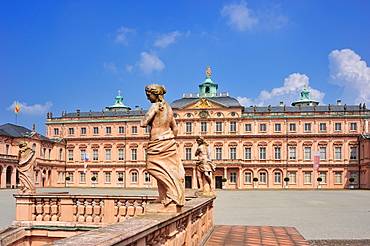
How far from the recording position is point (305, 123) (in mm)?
62406

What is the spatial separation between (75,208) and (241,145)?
5278 cm

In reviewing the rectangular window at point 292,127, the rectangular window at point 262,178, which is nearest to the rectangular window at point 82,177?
the rectangular window at point 262,178

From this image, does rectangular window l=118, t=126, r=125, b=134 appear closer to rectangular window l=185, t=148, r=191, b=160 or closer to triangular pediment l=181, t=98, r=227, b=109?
rectangular window l=185, t=148, r=191, b=160

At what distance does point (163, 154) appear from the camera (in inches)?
258

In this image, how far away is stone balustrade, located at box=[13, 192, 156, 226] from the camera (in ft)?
36.7

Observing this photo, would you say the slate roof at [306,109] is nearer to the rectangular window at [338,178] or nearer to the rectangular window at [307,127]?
the rectangular window at [307,127]

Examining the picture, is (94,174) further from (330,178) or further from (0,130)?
(330,178)

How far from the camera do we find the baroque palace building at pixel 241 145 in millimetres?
61094

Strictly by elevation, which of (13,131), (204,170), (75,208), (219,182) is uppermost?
(13,131)

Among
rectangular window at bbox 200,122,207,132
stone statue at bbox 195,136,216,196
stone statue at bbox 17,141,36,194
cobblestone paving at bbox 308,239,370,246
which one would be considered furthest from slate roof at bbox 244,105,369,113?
cobblestone paving at bbox 308,239,370,246

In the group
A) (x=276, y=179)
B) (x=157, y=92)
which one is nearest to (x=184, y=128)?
(x=276, y=179)

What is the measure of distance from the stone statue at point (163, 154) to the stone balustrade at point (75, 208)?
4.60 meters

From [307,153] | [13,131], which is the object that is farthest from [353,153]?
[13,131]

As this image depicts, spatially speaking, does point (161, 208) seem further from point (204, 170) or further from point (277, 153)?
point (277, 153)
